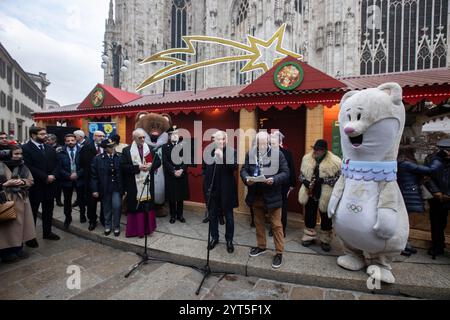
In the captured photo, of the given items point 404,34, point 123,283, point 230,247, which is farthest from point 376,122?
point 404,34

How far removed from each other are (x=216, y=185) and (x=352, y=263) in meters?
2.33

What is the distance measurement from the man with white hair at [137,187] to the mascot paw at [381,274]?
366 centimetres

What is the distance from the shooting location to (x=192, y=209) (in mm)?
6414

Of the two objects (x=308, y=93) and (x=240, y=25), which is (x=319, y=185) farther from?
Answer: (x=240, y=25)

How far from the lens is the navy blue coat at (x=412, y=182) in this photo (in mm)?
3490

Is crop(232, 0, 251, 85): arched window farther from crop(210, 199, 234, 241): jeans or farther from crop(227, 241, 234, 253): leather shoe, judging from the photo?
crop(227, 241, 234, 253): leather shoe

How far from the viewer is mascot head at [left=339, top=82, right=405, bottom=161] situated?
276cm

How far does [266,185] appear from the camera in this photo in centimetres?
346

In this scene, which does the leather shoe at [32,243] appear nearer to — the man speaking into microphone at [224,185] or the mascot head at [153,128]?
the mascot head at [153,128]

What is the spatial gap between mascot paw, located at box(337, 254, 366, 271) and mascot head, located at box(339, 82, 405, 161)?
1501 millimetres

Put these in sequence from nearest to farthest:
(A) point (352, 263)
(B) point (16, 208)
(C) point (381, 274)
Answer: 1. (C) point (381, 274)
2. (A) point (352, 263)
3. (B) point (16, 208)

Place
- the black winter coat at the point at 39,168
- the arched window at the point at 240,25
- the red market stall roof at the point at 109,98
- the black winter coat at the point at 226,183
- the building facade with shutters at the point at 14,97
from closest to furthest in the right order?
the black winter coat at the point at 226,183
the black winter coat at the point at 39,168
the red market stall roof at the point at 109,98
the arched window at the point at 240,25
the building facade with shutters at the point at 14,97

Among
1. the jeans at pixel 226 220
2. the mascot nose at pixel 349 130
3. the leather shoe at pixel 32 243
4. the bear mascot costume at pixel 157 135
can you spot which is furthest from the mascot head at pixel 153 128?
the mascot nose at pixel 349 130

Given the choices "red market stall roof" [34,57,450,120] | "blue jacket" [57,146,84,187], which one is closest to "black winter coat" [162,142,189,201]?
"red market stall roof" [34,57,450,120]
